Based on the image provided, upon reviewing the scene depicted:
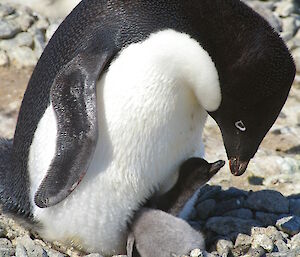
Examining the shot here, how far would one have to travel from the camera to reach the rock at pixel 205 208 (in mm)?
3846

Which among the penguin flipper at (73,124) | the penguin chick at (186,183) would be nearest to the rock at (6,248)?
the penguin flipper at (73,124)

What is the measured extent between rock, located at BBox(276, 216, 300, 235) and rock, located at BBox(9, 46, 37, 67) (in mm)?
2677

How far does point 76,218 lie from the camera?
10.7 feet

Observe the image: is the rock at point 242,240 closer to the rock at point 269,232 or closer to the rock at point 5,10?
the rock at point 269,232

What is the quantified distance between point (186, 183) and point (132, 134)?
1.40 feet

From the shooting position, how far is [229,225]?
143 inches

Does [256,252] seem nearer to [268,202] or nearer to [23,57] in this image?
[268,202]

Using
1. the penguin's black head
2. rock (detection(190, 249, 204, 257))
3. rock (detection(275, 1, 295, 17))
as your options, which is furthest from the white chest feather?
rock (detection(275, 1, 295, 17))

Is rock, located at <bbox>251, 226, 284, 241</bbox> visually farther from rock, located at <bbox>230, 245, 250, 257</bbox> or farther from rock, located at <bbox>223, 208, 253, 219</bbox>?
rock, located at <bbox>223, 208, 253, 219</bbox>

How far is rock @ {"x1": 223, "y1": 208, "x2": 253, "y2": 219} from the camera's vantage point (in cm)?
380

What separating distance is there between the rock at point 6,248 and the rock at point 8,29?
9.45 ft

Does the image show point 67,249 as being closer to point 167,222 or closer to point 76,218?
point 76,218

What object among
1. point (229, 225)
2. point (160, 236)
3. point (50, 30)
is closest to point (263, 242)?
point (229, 225)

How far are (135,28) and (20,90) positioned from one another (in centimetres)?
243
